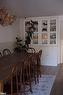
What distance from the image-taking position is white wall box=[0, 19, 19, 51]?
20.0 feet

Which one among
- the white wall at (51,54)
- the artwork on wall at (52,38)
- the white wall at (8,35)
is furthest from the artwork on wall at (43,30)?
the white wall at (8,35)

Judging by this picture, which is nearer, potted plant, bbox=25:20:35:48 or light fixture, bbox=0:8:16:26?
light fixture, bbox=0:8:16:26

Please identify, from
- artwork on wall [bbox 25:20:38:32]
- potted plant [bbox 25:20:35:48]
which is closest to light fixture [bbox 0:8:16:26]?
potted plant [bbox 25:20:35:48]

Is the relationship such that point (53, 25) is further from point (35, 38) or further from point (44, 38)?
point (35, 38)

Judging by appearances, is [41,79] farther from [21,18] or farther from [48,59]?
[21,18]

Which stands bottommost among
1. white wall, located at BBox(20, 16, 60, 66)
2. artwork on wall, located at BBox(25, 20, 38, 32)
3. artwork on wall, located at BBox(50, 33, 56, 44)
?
white wall, located at BBox(20, 16, 60, 66)

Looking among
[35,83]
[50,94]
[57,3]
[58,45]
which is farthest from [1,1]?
[58,45]

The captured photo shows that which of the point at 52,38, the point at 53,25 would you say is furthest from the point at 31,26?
the point at 52,38

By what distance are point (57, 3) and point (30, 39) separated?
292 cm

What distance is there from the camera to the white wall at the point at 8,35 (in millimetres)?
6081

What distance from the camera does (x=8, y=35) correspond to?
265 inches

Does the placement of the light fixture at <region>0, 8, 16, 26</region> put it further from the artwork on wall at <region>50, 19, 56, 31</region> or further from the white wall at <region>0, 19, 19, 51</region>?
the artwork on wall at <region>50, 19, 56, 31</region>

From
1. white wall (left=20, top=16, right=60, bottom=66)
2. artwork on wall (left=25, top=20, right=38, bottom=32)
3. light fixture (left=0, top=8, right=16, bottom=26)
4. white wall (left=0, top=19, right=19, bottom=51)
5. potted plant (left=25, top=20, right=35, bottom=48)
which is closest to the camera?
light fixture (left=0, top=8, right=16, bottom=26)

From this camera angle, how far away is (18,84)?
324 cm
